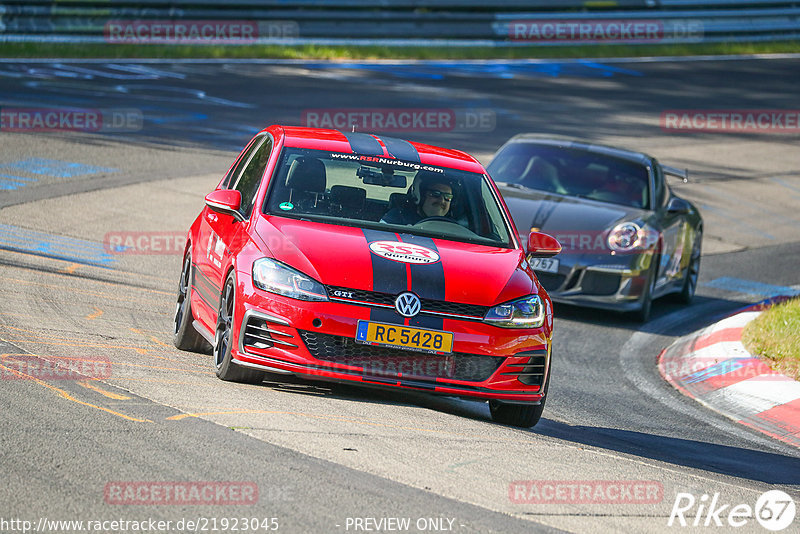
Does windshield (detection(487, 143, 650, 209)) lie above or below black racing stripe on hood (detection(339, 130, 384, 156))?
below

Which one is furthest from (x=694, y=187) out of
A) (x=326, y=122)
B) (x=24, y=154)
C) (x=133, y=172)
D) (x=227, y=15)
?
(x=227, y=15)

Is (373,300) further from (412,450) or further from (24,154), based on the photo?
(24,154)

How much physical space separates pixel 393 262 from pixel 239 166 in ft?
7.25

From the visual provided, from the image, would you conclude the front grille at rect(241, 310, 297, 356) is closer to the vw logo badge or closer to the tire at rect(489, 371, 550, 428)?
the vw logo badge

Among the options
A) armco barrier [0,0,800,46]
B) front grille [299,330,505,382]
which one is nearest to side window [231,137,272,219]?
front grille [299,330,505,382]

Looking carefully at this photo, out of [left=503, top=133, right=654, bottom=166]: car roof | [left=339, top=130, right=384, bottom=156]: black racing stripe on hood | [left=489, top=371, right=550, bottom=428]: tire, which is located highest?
[left=339, top=130, right=384, bottom=156]: black racing stripe on hood

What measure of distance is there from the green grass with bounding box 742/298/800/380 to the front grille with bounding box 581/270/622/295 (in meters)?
1.27

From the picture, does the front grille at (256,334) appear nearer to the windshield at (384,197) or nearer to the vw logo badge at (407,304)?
the vw logo badge at (407,304)

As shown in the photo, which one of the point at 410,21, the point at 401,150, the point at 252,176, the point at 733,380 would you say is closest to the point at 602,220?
the point at 733,380

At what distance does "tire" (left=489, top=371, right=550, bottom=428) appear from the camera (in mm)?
6906

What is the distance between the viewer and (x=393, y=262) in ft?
21.6

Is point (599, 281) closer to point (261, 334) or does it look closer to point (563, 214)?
point (563, 214)

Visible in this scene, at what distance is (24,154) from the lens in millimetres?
15562

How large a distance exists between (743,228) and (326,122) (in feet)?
22.7
